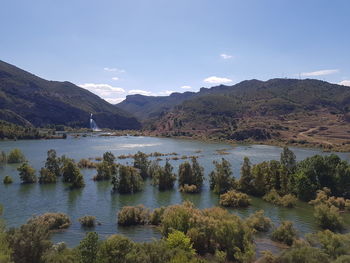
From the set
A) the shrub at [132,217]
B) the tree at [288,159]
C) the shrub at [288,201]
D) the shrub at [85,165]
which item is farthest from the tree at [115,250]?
the shrub at [85,165]

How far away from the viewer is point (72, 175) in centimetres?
7231

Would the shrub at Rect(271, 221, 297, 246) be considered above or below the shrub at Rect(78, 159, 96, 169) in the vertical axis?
below

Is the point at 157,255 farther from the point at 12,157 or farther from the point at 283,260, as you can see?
the point at 12,157

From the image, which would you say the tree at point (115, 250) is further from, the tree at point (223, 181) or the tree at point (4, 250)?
the tree at point (223, 181)

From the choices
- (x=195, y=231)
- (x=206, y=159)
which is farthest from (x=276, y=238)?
(x=206, y=159)

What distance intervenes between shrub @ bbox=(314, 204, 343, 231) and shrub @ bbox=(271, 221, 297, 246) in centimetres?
734

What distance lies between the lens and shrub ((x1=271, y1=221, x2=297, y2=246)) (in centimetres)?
3966

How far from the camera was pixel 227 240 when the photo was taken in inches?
1422

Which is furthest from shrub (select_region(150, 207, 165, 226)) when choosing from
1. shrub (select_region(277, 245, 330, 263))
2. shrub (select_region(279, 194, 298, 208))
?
shrub (select_region(279, 194, 298, 208))

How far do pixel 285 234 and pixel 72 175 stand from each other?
163 ft

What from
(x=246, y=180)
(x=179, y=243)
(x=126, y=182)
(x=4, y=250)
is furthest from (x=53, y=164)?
(x=4, y=250)

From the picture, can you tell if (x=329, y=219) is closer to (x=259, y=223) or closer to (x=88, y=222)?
(x=259, y=223)

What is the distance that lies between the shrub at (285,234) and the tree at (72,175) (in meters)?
44.3

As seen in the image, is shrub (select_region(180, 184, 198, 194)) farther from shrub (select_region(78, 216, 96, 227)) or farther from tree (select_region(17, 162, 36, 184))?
tree (select_region(17, 162, 36, 184))
